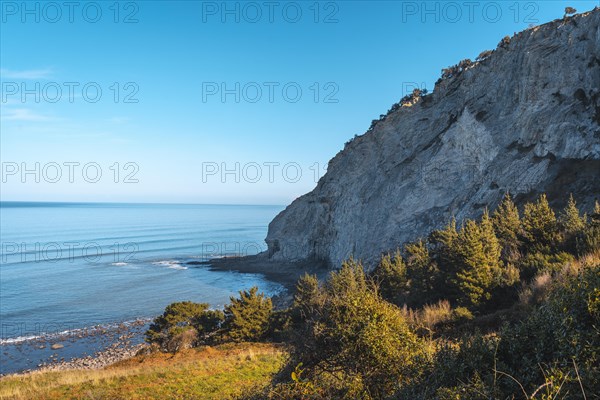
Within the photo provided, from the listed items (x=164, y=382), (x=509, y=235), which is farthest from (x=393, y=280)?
(x=164, y=382)

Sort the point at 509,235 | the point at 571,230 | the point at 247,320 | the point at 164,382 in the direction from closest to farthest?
the point at 164,382
the point at 571,230
the point at 509,235
the point at 247,320

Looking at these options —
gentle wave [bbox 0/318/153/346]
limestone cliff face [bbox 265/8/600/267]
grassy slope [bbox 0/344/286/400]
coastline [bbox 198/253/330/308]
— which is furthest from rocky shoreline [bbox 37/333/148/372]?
limestone cliff face [bbox 265/8/600/267]

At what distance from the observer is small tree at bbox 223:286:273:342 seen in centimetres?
2601

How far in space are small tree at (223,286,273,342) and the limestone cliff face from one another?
21.8 metres

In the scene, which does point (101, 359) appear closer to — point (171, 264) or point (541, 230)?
point (541, 230)

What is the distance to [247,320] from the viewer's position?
2673 cm

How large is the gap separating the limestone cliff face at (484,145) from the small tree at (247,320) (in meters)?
21.8

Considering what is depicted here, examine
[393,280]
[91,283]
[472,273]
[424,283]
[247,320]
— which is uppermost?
[472,273]

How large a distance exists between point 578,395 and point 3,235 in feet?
433

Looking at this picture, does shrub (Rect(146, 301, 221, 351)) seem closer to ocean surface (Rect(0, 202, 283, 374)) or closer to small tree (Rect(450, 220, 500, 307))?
ocean surface (Rect(0, 202, 283, 374))

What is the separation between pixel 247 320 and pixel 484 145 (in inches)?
1258

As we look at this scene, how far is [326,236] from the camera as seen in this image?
6500 cm

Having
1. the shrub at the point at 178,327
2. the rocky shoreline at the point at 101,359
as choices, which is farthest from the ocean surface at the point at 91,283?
the shrub at the point at 178,327

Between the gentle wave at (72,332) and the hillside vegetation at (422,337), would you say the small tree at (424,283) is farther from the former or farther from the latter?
the gentle wave at (72,332)
